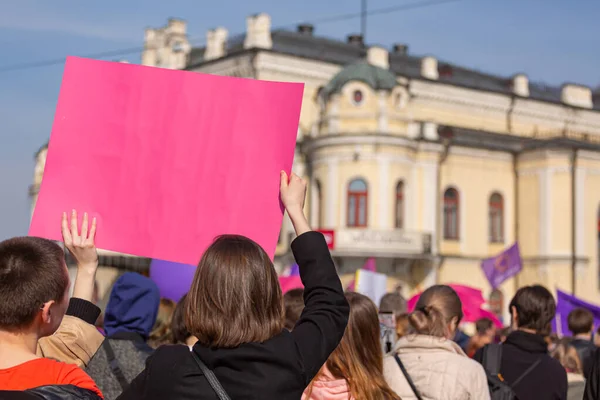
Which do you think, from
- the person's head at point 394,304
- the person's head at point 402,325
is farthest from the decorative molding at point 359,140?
the person's head at point 402,325

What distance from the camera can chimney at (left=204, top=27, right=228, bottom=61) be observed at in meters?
44.0

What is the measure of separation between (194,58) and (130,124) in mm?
42611

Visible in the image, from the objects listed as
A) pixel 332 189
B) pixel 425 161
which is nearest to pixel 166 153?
pixel 332 189

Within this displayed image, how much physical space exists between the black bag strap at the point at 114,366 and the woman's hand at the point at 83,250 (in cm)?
110

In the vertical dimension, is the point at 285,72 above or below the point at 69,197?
above

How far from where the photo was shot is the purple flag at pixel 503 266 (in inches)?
1000

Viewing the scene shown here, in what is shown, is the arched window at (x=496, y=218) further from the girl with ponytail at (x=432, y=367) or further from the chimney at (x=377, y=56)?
the girl with ponytail at (x=432, y=367)

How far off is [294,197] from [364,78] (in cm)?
3380

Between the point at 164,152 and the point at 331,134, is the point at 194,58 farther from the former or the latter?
the point at 164,152

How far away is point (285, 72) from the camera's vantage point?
4112cm

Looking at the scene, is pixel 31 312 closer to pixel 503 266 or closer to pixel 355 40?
pixel 503 266

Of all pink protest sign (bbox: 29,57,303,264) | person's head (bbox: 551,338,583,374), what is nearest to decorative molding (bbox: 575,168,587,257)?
person's head (bbox: 551,338,583,374)

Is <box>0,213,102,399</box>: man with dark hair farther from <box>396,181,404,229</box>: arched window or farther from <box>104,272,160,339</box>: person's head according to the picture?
<box>396,181,404,229</box>: arched window

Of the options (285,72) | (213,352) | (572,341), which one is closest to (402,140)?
(285,72)
